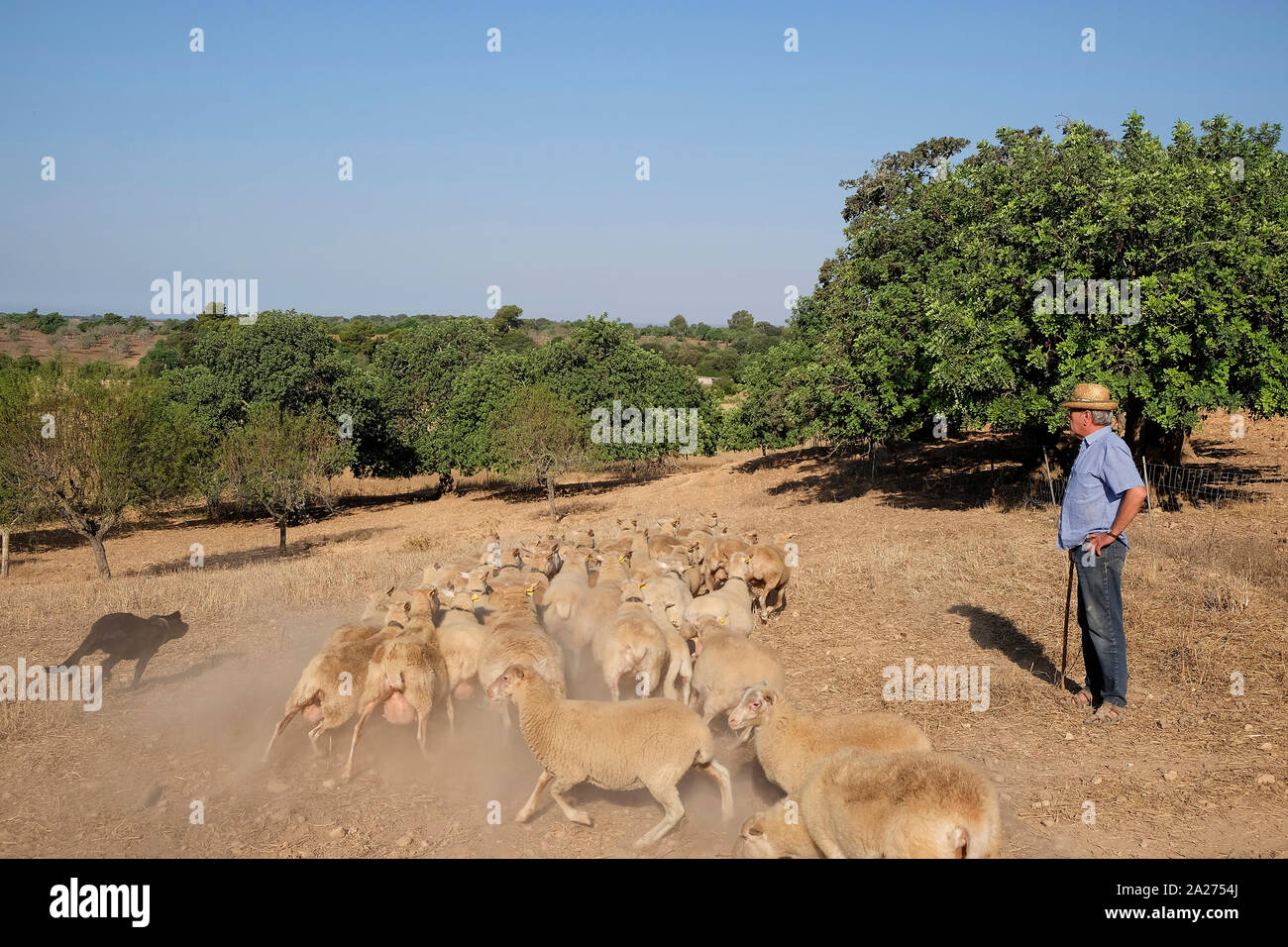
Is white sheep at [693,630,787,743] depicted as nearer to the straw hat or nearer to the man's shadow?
the man's shadow

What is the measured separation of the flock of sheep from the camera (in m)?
4.77

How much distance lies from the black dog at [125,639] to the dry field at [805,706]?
1.23ft

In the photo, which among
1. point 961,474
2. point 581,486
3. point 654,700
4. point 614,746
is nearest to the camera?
point 614,746

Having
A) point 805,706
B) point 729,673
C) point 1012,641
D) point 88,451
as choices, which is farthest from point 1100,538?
point 88,451

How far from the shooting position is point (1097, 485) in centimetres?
766

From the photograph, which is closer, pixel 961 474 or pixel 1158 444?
pixel 1158 444

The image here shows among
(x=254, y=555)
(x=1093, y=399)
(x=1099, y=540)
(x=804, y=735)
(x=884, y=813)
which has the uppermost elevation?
(x=1093, y=399)

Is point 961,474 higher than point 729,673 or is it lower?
higher

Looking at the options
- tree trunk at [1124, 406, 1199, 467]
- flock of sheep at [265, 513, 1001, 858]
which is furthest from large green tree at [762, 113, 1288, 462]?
flock of sheep at [265, 513, 1001, 858]

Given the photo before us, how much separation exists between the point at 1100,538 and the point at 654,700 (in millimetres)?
4409

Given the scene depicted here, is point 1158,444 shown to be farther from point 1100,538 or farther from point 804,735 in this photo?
point 804,735

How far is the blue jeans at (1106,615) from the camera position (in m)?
7.48

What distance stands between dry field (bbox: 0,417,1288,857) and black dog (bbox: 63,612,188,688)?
374 mm
